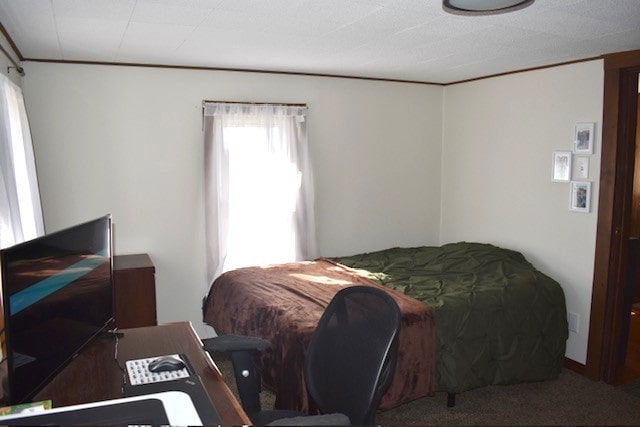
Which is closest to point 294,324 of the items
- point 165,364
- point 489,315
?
point 165,364

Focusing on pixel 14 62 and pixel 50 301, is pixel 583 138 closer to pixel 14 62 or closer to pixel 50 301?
pixel 50 301

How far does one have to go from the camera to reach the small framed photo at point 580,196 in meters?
3.70

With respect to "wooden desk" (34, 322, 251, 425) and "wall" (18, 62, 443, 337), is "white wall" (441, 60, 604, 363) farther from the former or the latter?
"wooden desk" (34, 322, 251, 425)

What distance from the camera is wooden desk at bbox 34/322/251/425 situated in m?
1.67

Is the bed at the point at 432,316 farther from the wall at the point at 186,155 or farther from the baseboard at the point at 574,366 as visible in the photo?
the wall at the point at 186,155

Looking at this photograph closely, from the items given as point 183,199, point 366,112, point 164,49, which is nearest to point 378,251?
point 366,112

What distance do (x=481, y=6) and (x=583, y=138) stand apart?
A: 1.98 m

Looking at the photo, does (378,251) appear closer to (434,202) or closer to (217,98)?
(434,202)

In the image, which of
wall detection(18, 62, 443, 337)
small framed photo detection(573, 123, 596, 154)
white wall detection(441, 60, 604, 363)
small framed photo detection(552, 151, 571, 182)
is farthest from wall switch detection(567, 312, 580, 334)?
wall detection(18, 62, 443, 337)

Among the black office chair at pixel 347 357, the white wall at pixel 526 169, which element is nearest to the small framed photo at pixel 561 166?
the white wall at pixel 526 169

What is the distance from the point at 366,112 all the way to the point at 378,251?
1.33m

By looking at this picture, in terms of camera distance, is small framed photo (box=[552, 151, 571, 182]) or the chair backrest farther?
small framed photo (box=[552, 151, 571, 182])

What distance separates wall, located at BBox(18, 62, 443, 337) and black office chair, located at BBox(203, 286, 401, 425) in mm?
2224

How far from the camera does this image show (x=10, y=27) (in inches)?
110
